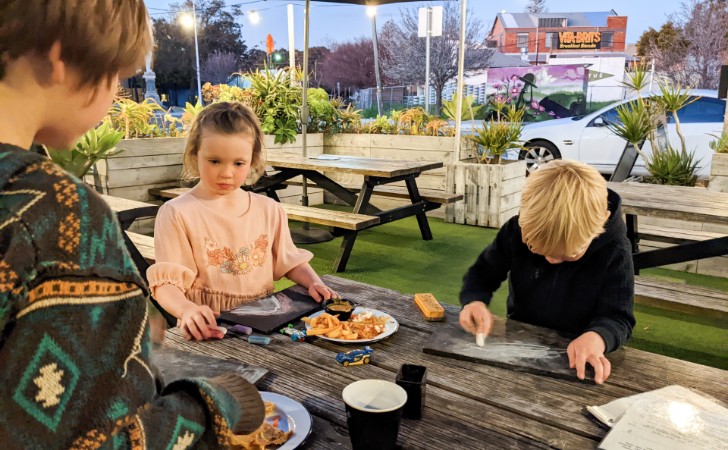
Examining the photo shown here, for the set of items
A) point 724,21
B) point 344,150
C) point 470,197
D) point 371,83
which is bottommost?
point 470,197

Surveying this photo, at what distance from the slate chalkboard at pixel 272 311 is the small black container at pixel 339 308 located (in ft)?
0.29

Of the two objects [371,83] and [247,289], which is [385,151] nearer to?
[247,289]

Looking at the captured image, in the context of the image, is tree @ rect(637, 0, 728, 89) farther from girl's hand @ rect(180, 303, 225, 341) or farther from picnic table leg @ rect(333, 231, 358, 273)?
girl's hand @ rect(180, 303, 225, 341)

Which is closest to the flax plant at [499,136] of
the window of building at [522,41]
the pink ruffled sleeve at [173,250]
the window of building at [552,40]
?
the pink ruffled sleeve at [173,250]

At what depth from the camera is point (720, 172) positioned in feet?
15.7

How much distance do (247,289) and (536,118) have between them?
334 inches

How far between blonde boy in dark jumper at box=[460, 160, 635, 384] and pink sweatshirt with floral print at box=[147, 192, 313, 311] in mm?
764

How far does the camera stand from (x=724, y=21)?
17047 mm

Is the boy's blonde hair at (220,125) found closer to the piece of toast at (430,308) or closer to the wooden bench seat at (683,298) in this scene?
the piece of toast at (430,308)

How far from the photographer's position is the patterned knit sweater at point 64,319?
20.4 inches

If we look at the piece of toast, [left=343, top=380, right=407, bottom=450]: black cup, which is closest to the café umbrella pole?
the piece of toast

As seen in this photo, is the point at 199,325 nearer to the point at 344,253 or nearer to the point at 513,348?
the point at 513,348

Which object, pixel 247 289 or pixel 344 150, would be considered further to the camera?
pixel 344 150

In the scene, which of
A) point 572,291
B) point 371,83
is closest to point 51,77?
point 572,291
